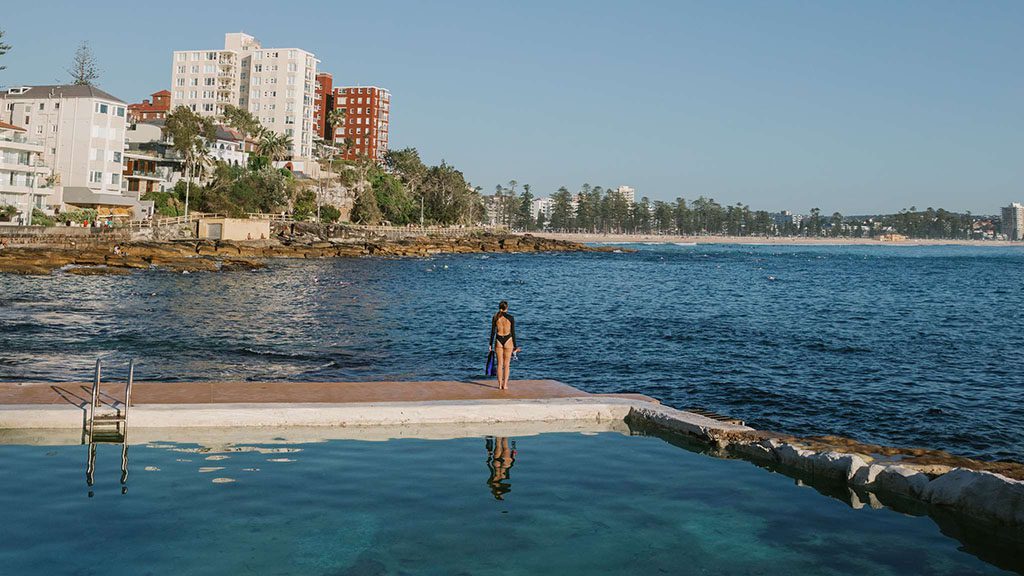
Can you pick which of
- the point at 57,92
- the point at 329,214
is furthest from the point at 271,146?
the point at 57,92

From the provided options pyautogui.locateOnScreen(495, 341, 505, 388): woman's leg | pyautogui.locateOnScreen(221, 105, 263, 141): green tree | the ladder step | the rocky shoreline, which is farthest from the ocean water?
pyautogui.locateOnScreen(221, 105, 263, 141): green tree

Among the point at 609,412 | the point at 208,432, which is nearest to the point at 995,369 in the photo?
the point at 609,412

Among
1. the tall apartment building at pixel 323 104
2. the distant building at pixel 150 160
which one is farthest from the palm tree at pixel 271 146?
the tall apartment building at pixel 323 104

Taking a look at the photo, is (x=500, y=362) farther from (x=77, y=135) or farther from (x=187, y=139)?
(x=187, y=139)

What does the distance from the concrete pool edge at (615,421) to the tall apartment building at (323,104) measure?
170 metres

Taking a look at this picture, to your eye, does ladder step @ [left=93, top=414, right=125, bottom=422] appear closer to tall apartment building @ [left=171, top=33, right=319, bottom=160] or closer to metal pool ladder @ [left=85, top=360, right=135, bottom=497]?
metal pool ladder @ [left=85, top=360, right=135, bottom=497]

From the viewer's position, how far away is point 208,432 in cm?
1299

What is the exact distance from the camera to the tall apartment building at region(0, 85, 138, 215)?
9044 centimetres

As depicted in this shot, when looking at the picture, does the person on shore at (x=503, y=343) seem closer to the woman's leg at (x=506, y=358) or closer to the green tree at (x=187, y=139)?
the woman's leg at (x=506, y=358)

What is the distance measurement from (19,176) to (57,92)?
16.8m

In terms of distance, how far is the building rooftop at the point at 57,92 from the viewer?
91.4 meters

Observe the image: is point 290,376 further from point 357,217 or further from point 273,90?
point 273,90

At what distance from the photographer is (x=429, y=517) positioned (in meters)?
9.77

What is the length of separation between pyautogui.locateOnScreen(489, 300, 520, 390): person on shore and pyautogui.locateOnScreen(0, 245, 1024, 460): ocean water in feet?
17.6
